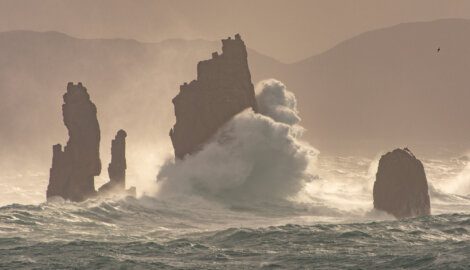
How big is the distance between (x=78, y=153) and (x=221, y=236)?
53.3 m

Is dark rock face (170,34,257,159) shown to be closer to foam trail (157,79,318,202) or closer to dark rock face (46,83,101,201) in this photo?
foam trail (157,79,318,202)

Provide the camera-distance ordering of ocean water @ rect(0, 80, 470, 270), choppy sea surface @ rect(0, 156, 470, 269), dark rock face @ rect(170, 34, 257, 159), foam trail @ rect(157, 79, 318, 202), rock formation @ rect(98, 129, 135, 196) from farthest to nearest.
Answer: rock formation @ rect(98, 129, 135, 196), dark rock face @ rect(170, 34, 257, 159), foam trail @ rect(157, 79, 318, 202), ocean water @ rect(0, 80, 470, 270), choppy sea surface @ rect(0, 156, 470, 269)

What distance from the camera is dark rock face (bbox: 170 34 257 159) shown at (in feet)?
328

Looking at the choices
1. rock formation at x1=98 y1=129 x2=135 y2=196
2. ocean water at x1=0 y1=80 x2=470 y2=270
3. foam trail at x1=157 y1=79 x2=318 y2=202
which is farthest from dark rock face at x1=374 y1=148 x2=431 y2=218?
rock formation at x1=98 y1=129 x2=135 y2=196

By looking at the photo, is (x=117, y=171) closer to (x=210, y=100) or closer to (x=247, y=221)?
(x=210, y=100)

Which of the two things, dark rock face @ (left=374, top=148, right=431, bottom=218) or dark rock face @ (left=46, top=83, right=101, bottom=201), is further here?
dark rock face @ (left=46, top=83, right=101, bottom=201)

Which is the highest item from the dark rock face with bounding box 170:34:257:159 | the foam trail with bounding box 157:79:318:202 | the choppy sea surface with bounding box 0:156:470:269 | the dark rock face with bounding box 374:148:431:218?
the dark rock face with bounding box 170:34:257:159

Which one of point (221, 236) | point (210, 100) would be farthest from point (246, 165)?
point (221, 236)

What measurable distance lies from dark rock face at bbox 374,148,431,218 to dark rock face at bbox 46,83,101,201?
126 feet

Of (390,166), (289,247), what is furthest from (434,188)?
(289,247)

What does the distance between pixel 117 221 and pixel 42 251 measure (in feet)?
66.7

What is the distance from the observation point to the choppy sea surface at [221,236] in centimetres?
4565

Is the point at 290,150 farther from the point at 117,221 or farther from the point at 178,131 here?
the point at 117,221

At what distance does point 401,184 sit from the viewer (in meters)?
82.6
